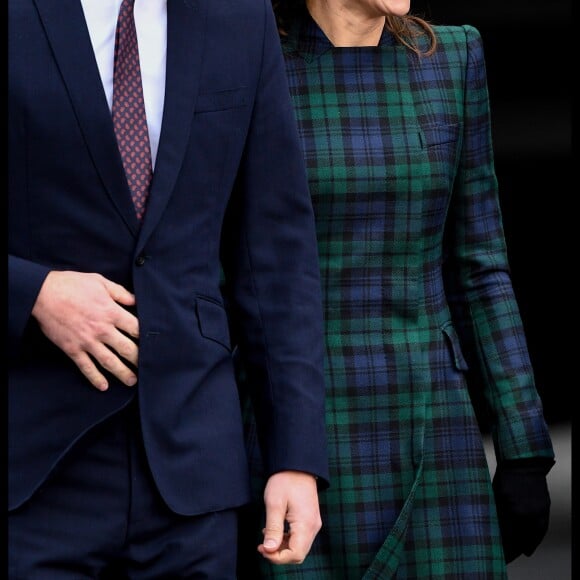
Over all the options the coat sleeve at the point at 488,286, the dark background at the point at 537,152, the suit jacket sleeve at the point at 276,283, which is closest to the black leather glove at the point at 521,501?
the coat sleeve at the point at 488,286

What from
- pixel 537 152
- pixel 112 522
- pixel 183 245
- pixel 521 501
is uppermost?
pixel 183 245

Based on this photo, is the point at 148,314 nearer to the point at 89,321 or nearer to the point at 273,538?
the point at 89,321

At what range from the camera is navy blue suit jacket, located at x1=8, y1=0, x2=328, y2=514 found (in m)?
2.60

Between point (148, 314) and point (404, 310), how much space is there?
0.69m

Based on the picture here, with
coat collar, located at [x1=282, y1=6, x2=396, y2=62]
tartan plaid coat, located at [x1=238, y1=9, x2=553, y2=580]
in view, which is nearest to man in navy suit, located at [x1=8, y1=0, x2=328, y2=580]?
tartan plaid coat, located at [x1=238, y1=9, x2=553, y2=580]

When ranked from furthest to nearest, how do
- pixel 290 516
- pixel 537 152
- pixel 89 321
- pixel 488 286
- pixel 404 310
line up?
1. pixel 537 152
2. pixel 488 286
3. pixel 404 310
4. pixel 290 516
5. pixel 89 321

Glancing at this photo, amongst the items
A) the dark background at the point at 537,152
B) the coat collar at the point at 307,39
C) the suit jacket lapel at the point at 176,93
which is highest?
the suit jacket lapel at the point at 176,93

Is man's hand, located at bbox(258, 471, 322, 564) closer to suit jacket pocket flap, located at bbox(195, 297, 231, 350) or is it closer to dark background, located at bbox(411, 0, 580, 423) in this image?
suit jacket pocket flap, located at bbox(195, 297, 231, 350)

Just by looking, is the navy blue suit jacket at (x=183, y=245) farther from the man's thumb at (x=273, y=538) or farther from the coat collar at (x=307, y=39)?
the coat collar at (x=307, y=39)

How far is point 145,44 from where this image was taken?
8.89 feet

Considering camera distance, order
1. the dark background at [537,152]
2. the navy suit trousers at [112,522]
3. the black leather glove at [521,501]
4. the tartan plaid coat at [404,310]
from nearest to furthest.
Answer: the navy suit trousers at [112,522] < the tartan plaid coat at [404,310] < the black leather glove at [521,501] < the dark background at [537,152]

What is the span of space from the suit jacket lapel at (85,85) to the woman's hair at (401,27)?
769mm

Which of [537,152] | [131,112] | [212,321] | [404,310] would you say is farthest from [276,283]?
[537,152]

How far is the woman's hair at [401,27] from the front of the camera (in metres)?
3.36
